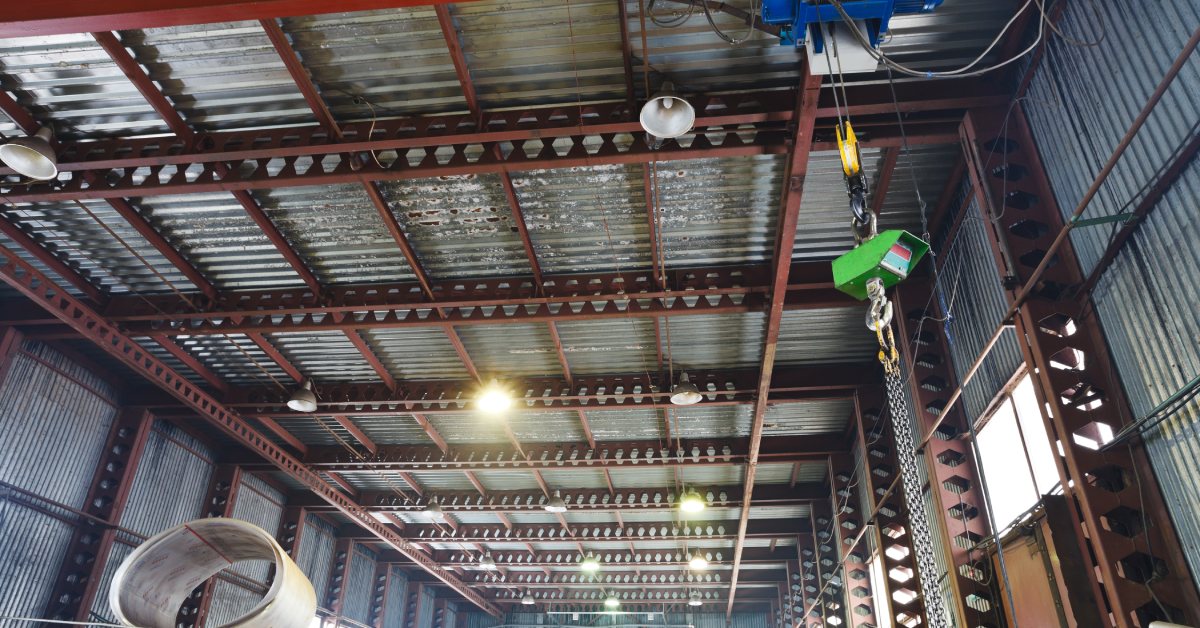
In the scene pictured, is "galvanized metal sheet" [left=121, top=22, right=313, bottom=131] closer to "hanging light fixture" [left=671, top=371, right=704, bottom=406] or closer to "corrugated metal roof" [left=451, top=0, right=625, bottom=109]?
"corrugated metal roof" [left=451, top=0, right=625, bottom=109]

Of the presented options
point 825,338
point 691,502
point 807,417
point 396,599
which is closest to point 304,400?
point 691,502

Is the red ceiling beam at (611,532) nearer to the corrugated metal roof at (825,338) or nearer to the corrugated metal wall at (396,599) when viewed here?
the corrugated metal wall at (396,599)

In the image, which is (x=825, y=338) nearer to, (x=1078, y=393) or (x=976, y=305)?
(x=976, y=305)

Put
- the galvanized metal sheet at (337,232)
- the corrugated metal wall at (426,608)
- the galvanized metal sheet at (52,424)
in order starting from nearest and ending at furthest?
the galvanized metal sheet at (337,232), the galvanized metal sheet at (52,424), the corrugated metal wall at (426,608)

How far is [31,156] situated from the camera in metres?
10.8

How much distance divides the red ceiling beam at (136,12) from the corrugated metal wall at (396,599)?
3342 cm

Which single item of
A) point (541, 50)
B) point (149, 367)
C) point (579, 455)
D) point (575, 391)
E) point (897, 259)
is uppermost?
point (541, 50)

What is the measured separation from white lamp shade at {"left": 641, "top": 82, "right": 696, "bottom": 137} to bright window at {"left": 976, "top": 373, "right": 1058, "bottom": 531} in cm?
612

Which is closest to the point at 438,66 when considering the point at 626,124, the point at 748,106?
the point at 626,124

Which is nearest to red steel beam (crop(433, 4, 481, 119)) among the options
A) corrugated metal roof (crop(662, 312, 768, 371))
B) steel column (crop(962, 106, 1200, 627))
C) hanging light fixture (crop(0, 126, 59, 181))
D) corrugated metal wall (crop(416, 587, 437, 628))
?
hanging light fixture (crop(0, 126, 59, 181))

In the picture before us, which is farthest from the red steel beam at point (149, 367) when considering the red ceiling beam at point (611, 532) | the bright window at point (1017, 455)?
the bright window at point (1017, 455)

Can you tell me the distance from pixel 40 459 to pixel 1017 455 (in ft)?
71.1

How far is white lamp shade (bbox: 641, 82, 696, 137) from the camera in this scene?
984 cm

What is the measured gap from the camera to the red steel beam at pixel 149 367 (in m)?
14.4
